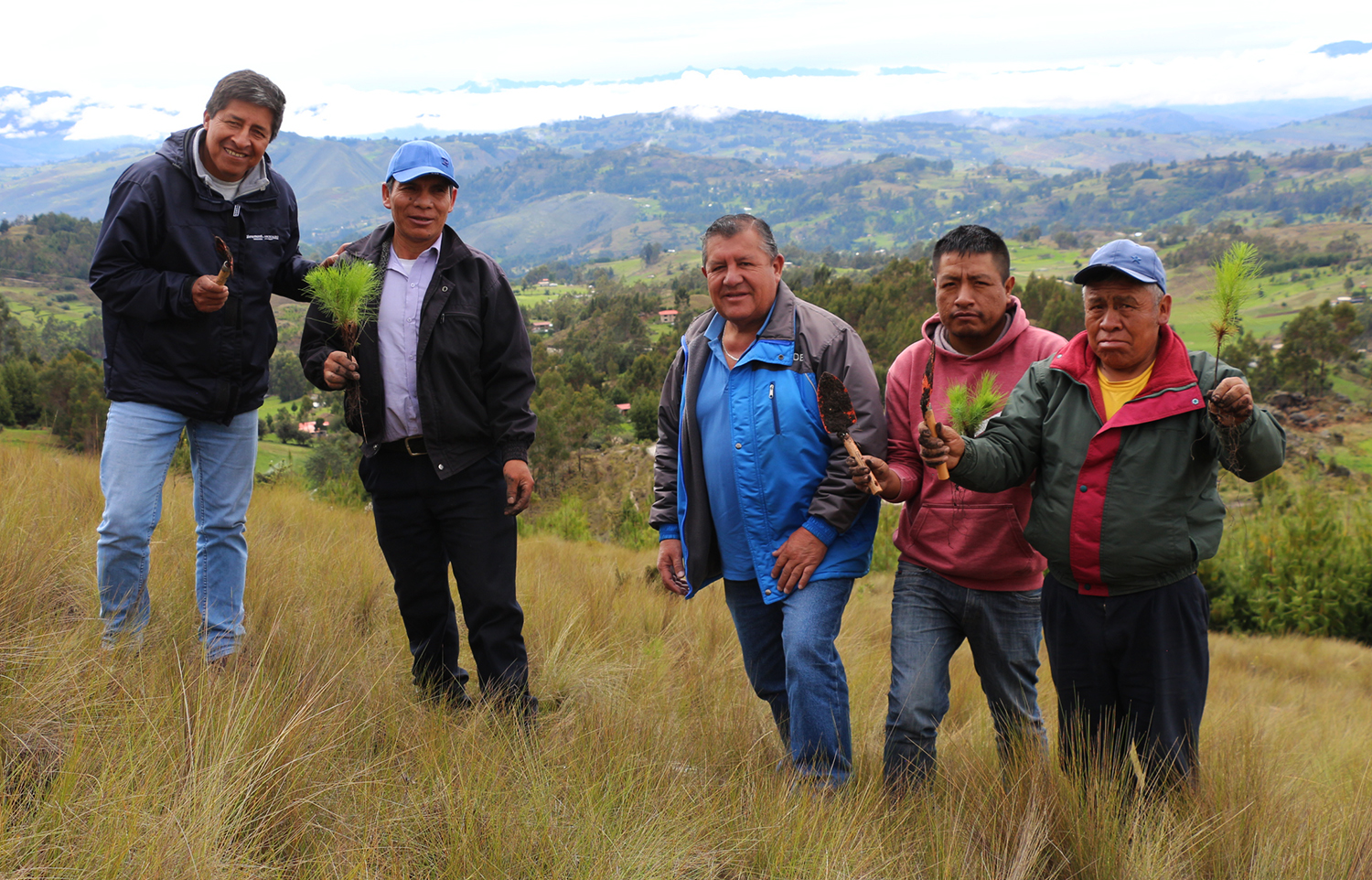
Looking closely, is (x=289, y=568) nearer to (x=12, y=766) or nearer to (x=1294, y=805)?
(x=12, y=766)

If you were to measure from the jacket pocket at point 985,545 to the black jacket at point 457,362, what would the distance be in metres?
1.62

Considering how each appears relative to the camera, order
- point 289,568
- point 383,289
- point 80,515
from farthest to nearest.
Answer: point 80,515
point 289,568
point 383,289

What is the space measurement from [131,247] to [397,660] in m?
1.99

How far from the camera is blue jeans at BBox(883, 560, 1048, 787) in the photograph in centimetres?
285

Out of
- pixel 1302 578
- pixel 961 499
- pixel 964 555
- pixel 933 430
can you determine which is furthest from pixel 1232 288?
pixel 1302 578

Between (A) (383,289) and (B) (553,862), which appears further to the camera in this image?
(A) (383,289)

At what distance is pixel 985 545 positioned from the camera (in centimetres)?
280

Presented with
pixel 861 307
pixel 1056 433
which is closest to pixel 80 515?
pixel 1056 433

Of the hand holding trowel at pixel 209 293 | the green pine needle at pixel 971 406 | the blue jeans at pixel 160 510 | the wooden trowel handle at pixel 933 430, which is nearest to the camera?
the wooden trowel handle at pixel 933 430

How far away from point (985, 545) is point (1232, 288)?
1.06 m

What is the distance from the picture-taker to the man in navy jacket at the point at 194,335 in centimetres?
301

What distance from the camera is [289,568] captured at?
4.62 m

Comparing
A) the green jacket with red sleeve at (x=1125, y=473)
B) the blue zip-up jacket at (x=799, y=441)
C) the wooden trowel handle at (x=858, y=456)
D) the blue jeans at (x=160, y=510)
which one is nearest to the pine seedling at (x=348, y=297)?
the blue jeans at (x=160, y=510)

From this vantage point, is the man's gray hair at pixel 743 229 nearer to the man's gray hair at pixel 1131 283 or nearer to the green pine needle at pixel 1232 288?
the man's gray hair at pixel 1131 283
